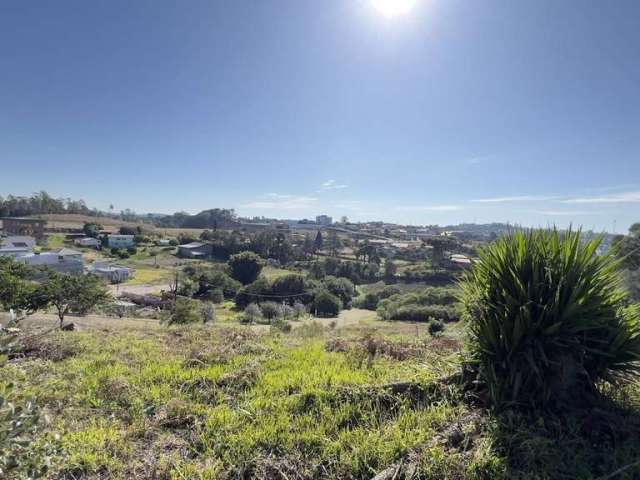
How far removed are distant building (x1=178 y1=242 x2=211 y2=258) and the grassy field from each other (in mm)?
57667

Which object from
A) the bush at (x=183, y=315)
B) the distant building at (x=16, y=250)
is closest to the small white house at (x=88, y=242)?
the distant building at (x=16, y=250)

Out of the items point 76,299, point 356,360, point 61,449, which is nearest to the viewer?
point 61,449

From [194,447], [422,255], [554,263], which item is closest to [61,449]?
[194,447]

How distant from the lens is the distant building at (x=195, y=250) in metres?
57.7

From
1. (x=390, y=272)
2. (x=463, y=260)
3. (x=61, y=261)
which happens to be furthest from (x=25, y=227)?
(x=463, y=260)

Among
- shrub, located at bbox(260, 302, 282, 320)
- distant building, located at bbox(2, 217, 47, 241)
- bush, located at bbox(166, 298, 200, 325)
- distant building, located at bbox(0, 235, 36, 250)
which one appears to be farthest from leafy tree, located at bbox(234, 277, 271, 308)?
distant building, located at bbox(2, 217, 47, 241)

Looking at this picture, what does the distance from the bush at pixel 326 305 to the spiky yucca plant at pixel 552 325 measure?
98.6 feet

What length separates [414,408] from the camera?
2.54m

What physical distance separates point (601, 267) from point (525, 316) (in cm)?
80

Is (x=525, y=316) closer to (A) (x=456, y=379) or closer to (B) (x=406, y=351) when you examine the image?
(A) (x=456, y=379)

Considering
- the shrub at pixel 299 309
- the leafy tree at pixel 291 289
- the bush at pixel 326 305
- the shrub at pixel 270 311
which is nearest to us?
the shrub at pixel 270 311

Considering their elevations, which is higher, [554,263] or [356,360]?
[554,263]

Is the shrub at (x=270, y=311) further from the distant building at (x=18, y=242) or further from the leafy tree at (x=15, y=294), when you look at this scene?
→ the distant building at (x=18, y=242)

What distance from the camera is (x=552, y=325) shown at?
2316 mm
